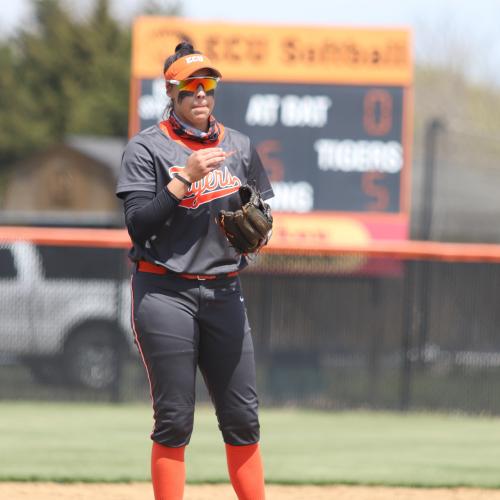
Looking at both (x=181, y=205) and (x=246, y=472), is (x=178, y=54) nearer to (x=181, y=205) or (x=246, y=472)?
(x=181, y=205)

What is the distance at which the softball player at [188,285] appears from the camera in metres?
4.81

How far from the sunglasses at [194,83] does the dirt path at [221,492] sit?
2.47 m

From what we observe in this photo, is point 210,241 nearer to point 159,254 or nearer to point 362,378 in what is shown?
point 159,254

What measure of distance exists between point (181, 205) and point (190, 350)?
568 millimetres

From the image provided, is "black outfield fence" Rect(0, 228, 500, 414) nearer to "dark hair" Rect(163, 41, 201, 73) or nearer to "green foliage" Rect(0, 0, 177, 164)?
"dark hair" Rect(163, 41, 201, 73)

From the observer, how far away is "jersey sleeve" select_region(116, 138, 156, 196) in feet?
15.7

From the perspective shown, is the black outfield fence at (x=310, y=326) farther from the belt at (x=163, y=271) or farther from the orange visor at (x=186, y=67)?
the orange visor at (x=186, y=67)

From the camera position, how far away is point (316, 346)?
1066cm

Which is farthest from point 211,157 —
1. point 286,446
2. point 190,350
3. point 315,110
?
point 315,110

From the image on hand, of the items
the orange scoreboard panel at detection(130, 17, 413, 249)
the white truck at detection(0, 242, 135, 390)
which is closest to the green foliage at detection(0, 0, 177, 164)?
the orange scoreboard panel at detection(130, 17, 413, 249)

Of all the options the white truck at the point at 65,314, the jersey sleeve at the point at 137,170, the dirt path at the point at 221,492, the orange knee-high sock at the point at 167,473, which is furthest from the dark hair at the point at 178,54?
the white truck at the point at 65,314

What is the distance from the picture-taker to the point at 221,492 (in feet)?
22.0

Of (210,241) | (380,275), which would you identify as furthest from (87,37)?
(210,241)

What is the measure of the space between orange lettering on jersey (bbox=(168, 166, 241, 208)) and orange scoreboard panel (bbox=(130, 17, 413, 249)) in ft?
27.6
